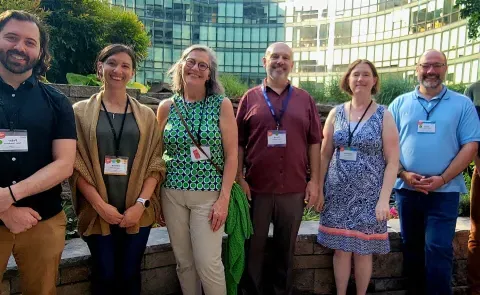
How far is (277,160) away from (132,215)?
1050mm

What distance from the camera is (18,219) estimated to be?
1.99 meters

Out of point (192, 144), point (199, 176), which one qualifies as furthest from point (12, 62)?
point (199, 176)

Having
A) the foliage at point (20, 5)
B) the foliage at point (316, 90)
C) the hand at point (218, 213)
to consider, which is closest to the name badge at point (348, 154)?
the hand at point (218, 213)

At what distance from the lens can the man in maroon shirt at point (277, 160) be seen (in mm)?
2812

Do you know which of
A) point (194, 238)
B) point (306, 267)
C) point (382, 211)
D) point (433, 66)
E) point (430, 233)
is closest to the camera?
point (194, 238)

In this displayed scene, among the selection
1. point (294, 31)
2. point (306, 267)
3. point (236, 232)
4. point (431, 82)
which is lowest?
point (306, 267)

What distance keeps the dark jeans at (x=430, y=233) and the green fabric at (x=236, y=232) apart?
4.24ft

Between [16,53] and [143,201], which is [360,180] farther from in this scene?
[16,53]

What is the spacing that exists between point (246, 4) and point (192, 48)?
39928 mm

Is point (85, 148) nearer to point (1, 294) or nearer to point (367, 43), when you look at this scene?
point (1, 294)

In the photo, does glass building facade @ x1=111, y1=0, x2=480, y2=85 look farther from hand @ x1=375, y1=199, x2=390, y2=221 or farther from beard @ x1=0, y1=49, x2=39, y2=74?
beard @ x1=0, y1=49, x2=39, y2=74

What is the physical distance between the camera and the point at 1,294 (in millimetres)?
2389

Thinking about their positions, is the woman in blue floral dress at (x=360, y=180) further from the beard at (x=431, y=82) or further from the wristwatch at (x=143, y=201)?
the wristwatch at (x=143, y=201)

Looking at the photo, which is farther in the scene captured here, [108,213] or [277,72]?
[277,72]
